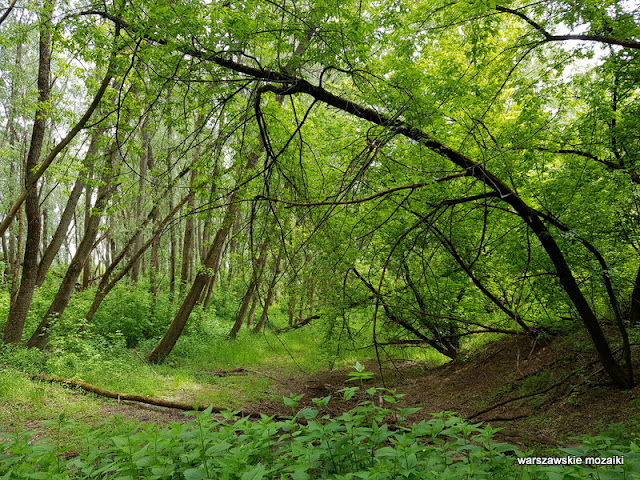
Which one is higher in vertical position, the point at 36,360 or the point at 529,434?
the point at 36,360

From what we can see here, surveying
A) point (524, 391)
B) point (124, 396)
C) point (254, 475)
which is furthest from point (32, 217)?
point (524, 391)

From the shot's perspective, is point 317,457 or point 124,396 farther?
point 124,396

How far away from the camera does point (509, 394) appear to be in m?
6.03

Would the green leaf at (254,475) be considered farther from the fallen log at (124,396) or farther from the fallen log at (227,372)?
the fallen log at (227,372)

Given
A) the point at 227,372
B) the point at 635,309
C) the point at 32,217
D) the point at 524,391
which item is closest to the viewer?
the point at 635,309

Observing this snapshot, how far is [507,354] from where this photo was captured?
24.4ft

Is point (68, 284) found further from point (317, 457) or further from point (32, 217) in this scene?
point (317, 457)

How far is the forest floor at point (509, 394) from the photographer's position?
4297mm

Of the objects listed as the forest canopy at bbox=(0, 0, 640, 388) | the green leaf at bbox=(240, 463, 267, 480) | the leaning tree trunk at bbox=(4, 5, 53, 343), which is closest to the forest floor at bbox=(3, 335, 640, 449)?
the forest canopy at bbox=(0, 0, 640, 388)

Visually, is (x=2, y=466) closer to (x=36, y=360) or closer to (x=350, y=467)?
(x=350, y=467)

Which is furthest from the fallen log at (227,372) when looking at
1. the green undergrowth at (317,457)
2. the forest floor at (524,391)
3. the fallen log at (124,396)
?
the green undergrowth at (317,457)

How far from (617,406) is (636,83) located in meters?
3.53

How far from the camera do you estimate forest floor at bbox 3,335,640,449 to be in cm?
430

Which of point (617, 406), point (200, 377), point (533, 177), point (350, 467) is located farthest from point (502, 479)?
point (200, 377)
